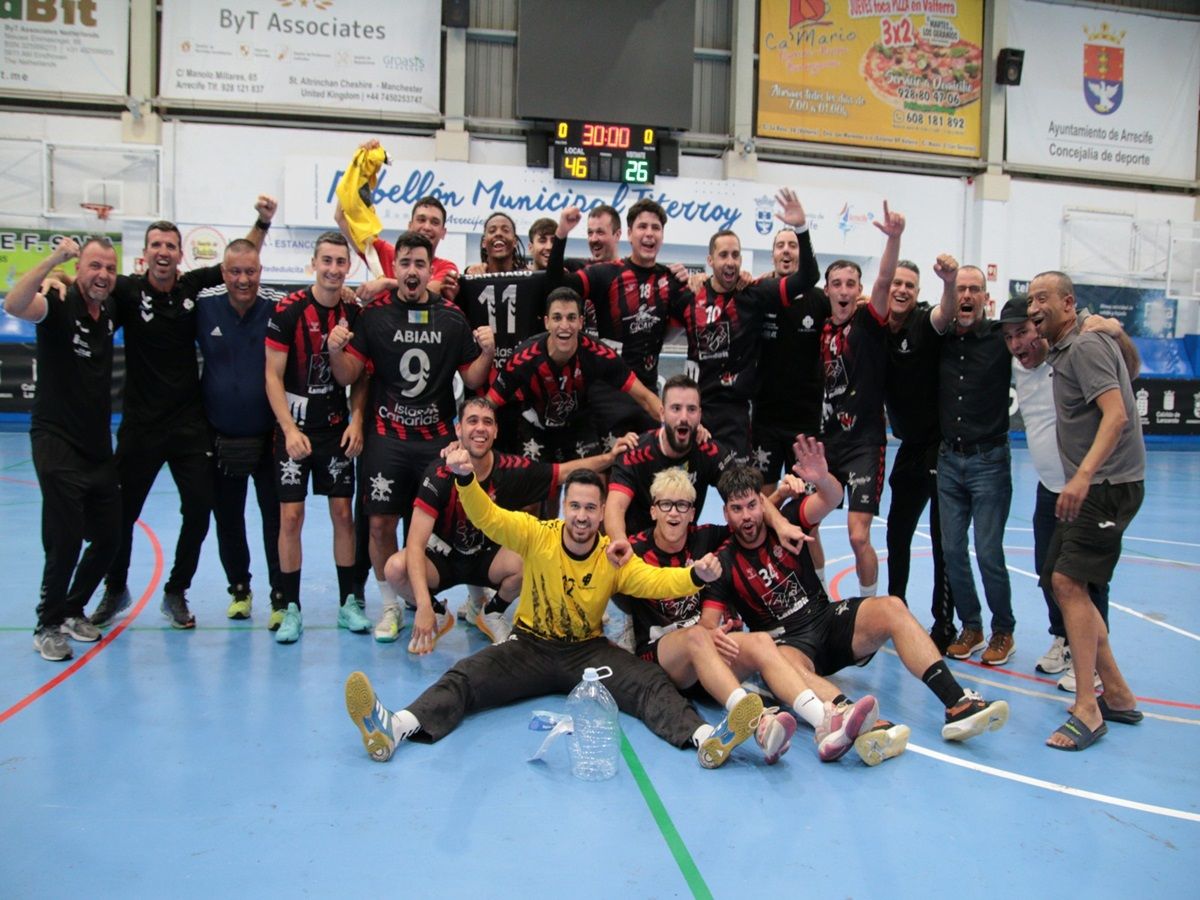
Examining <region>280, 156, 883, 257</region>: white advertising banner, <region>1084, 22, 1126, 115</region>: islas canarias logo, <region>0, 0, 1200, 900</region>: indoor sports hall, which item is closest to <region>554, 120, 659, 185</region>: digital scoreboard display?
<region>280, 156, 883, 257</region>: white advertising banner

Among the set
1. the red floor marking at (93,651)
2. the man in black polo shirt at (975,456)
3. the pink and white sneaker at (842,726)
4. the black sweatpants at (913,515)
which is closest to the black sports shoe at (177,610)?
the red floor marking at (93,651)

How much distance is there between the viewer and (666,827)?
11.1ft

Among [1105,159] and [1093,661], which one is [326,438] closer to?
[1093,661]

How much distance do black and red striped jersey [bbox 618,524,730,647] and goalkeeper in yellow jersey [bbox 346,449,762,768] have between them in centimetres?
39

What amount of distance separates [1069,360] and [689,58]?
13582 mm

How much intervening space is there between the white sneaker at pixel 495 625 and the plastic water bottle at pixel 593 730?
1.12m

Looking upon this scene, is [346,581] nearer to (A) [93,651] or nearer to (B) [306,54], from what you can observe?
(A) [93,651]

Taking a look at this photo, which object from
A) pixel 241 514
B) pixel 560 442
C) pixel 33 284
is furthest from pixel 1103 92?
pixel 33 284

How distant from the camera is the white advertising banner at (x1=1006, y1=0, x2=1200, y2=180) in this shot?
729 inches

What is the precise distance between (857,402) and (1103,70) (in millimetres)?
17449

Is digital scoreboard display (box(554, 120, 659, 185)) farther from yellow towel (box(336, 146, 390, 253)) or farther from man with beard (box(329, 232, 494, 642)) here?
man with beard (box(329, 232, 494, 642))

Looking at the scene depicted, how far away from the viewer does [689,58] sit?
642 inches

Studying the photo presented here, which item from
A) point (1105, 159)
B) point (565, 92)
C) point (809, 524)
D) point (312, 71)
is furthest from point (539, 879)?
point (1105, 159)

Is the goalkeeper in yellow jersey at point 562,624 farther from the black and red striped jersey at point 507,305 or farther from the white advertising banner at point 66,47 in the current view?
the white advertising banner at point 66,47
